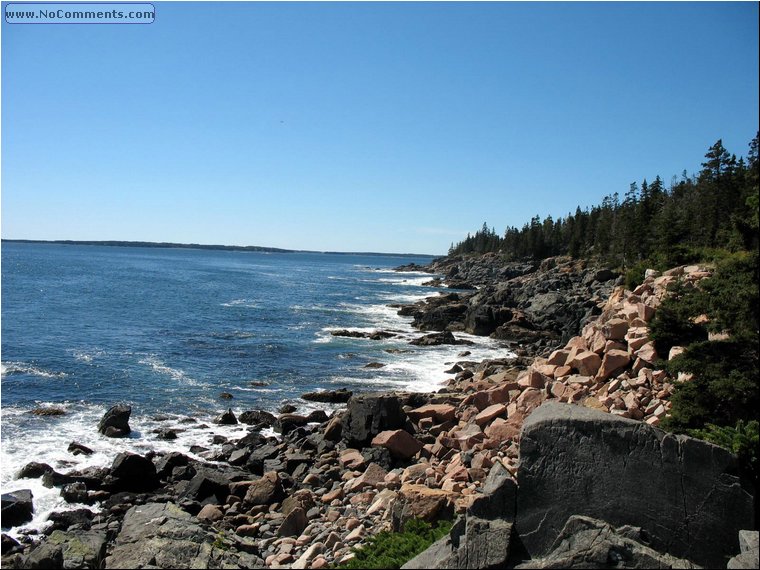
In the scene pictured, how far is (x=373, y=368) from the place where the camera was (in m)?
32.0

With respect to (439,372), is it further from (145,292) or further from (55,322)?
(145,292)

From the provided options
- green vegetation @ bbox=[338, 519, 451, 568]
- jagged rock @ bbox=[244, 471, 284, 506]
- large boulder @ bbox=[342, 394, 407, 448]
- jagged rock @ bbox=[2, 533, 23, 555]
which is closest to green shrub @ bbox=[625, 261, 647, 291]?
large boulder @ bbox=[342, 394, 407, 448]

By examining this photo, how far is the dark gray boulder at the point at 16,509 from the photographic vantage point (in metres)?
13.7

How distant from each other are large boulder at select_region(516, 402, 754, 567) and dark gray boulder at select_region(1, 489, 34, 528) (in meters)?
12.9

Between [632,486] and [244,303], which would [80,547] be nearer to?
[632,486]

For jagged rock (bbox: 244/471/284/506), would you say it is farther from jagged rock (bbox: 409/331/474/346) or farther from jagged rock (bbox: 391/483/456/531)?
jagged rock (bbox: 409/331/474/346)

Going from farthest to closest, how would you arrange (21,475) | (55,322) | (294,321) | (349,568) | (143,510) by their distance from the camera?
(294,321), (55,322), (21,475), (143,510), (349,568)

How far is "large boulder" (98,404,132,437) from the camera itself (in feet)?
65.9

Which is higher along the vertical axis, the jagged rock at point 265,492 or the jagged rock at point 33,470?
the jagged rock at point 265,492

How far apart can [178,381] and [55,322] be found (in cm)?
2292

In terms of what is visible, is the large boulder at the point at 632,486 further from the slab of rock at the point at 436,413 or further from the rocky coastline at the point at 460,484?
the slab of rock at the point at 436,413

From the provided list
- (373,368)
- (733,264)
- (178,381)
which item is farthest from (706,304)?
(178,381)

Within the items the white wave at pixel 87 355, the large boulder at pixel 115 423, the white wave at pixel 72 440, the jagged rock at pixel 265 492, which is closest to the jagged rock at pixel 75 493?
the white wave at pixel 72 440

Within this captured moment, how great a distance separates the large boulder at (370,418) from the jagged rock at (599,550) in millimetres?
9480
